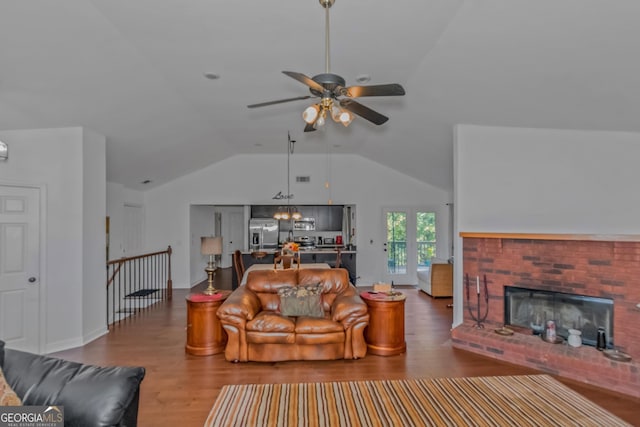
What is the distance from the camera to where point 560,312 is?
146 inches

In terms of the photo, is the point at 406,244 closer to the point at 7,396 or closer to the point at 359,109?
the point at 359,109

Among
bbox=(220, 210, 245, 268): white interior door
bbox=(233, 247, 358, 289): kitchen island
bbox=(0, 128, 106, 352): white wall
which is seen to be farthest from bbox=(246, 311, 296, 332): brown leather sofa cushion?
bbox=(220, 210, 245, 268): white interior door

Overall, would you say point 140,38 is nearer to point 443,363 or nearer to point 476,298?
point 443,363

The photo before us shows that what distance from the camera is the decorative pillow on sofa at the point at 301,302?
3939 mm

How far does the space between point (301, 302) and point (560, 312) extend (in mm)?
3004

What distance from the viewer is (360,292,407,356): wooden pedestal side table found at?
151 inches

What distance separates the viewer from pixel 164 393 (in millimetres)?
3012

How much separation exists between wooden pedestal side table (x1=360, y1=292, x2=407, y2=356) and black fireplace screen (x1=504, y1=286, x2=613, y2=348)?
1405 millimetres

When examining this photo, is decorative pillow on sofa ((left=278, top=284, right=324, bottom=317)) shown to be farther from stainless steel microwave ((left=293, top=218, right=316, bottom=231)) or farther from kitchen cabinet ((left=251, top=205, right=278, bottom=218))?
kitchen cabinet ((left=251, top=205, right=278, bottom=218))

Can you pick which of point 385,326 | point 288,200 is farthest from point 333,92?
point 288,200

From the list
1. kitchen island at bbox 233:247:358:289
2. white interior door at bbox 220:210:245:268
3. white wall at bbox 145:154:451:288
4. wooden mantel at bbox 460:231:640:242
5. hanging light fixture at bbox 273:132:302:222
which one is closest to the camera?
wooden mantel at bbox 460:231:640:242

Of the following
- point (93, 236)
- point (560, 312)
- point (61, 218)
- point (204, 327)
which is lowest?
point (204, 327)

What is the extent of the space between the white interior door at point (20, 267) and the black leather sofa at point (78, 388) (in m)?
A: 2.82

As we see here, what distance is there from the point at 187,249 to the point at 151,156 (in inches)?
107
